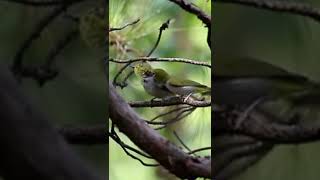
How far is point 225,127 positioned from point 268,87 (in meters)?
0.16

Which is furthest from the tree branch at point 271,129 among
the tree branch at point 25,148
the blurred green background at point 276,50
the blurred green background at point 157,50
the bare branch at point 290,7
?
the tree branch at point 25,148

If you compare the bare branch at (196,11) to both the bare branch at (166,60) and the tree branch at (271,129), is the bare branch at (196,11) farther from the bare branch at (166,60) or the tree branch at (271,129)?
the tree branch at (271,129)

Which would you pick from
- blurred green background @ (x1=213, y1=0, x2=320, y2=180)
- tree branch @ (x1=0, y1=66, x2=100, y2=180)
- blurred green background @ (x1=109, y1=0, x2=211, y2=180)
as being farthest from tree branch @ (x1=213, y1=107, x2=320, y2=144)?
tree branch @ (x1=0, y1=66, x2=100, y2=180)

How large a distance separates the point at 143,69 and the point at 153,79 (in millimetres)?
46

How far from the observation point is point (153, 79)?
5.38 feet

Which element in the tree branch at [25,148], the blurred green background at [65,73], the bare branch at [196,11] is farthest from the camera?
the bare branch at [196,11]

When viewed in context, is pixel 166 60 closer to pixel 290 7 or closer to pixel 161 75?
pixel 161 75

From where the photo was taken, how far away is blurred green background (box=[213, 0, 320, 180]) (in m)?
1.41

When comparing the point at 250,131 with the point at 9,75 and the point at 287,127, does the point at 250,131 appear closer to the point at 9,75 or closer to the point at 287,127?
the point at 287,127

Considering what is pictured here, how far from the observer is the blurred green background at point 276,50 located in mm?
1408

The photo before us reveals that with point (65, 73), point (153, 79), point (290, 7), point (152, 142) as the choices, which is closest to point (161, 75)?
point (153, 79)

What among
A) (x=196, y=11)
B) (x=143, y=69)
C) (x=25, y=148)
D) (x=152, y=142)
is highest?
(x=196, y=11)

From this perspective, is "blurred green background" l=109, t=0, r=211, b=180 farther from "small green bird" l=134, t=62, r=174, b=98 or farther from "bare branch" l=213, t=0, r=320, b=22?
"bare branch" l=213, t=0, r=320, b=22

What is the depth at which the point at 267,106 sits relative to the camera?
4.71ft
